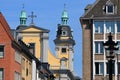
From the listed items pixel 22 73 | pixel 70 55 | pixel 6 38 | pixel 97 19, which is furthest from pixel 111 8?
pixel 70 55

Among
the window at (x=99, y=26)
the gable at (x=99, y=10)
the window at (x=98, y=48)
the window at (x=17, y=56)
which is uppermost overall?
the gable at (x=99, y=10)

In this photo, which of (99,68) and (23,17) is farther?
(23,17)

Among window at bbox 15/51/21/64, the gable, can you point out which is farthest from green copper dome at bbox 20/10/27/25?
window at bbox 15/51/21/64

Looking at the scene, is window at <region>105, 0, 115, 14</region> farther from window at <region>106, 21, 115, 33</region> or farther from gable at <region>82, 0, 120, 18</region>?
window at <region>106, 21, 115, 33</region>

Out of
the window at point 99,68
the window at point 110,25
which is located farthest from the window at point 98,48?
the window at point 110,25

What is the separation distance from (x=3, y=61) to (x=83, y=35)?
874 inches

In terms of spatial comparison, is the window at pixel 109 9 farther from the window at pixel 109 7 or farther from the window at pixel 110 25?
the window at pixel 110 25

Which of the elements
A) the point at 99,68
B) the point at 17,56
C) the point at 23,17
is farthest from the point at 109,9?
the point at 23,17

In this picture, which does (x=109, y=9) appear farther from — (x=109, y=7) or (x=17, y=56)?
(x=17, y=56)

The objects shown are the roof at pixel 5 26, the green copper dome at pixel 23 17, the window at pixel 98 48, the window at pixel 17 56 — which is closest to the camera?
the roof at pixel 5 26

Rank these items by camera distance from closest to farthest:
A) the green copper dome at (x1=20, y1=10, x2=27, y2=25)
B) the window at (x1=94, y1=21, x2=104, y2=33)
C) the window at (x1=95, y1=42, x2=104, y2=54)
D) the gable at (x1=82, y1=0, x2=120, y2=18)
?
1. the window at (x1=95, y1=42, x2=104, y2=54)
2. the window at (x1=94, y1=21, x2=104, y2=33)
3. the gable at (x1=82, y1=0, x2=120, y2=18)
4. the green copper dome at (x1=20, y1=10, x2=27, y2=25)

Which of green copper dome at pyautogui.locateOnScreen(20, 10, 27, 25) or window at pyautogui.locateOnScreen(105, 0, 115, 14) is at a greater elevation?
green copper dome at pyautogui.locateOnScreen(20, 10, 27, 25)

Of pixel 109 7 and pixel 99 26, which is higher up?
pixel 109 7

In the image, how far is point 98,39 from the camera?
8556 cm
